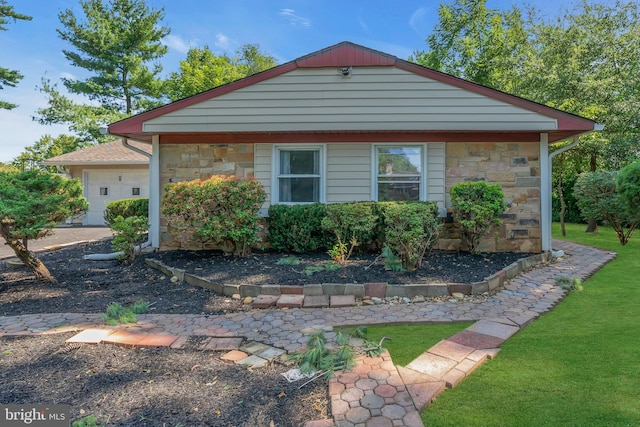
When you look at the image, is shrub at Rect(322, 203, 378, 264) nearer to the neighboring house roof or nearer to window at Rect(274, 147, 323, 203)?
window at Rect(274, 147, 323, 203)

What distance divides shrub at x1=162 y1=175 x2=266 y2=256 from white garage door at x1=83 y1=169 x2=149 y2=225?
31.1 ft

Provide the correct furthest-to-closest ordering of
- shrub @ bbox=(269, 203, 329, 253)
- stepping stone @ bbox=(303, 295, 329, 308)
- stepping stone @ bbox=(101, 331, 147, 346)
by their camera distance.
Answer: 1. shrub @ bbox=(269, 203, 329, 253)
2. stepping stone @ bbox=(303, 295, 329, 308)
3. stepping stone @ bbox=(101, 331, 147, 346)

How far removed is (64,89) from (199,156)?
1872 centimetres

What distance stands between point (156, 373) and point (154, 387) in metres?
0.20

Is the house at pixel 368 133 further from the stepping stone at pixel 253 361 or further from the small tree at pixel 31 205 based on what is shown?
the stepping stone at pixel 253 361

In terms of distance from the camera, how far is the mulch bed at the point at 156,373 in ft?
6.66

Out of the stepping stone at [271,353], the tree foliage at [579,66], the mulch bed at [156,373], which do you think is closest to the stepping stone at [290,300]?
the mulch bed at [156,373]

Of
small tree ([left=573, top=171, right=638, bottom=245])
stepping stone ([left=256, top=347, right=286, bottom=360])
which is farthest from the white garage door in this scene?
small tree ([left=573, top=171, right=638, bottom=245])

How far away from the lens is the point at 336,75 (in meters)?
6.68

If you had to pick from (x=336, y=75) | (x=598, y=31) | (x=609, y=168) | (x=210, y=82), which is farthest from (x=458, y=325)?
(x=210, y=82)

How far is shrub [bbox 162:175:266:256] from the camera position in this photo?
18.0 feet

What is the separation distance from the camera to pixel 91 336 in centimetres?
308

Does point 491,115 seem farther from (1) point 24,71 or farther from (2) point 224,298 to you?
(1) point 24,71

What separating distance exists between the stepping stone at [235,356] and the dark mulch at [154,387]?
6cm
